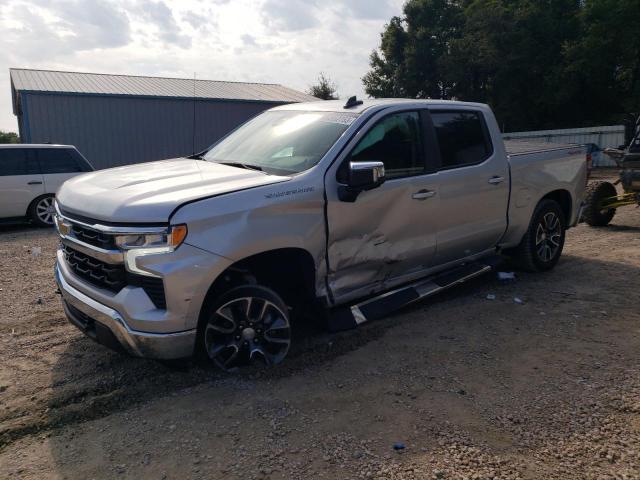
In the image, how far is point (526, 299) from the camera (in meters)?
5.55

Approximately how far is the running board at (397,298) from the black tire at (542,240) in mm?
804

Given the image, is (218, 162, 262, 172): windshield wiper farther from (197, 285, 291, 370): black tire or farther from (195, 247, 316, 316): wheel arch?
(197, 285, 291, 370): black tire

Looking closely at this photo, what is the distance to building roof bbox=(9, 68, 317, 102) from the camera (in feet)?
64.9

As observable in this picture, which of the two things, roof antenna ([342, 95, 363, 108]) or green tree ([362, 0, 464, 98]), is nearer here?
roof antenna ([342, 95, 363, 108])

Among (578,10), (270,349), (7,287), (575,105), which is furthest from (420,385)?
(578,10)

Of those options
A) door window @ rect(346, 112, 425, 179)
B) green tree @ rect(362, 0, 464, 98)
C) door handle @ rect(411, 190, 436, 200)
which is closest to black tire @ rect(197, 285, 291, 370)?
door window @ rect(346, 112, 425, 179)

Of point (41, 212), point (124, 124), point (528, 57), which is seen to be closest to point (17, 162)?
point (41, 212)

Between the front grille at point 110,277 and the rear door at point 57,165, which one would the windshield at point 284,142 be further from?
the rear door at point 57,165

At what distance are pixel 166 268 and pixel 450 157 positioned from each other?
2976 millimetres

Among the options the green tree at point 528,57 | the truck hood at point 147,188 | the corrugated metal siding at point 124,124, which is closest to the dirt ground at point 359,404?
the truck hood at point 147,188

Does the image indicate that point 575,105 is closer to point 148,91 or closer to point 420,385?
point 148,91

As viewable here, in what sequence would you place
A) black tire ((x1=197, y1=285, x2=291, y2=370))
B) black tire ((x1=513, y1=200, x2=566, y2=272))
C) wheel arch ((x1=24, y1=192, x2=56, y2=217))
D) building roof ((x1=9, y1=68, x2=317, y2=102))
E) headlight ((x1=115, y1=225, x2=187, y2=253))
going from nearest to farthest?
headlight ((x1=115, y1=225, x2=187, y2=253)) < black tire ((x1=197, y1=285, x2=291, y2=370)) < black tire ((x1=513, y1=200, x2=566, y2=272)) < wheel arch ((x1=24, y1=192, x2=56, y2=217)) < building roof ((x1=9, y1=68, x2=317, y2=102))

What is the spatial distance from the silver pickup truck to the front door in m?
0.01

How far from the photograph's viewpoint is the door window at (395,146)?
4.33 metres
